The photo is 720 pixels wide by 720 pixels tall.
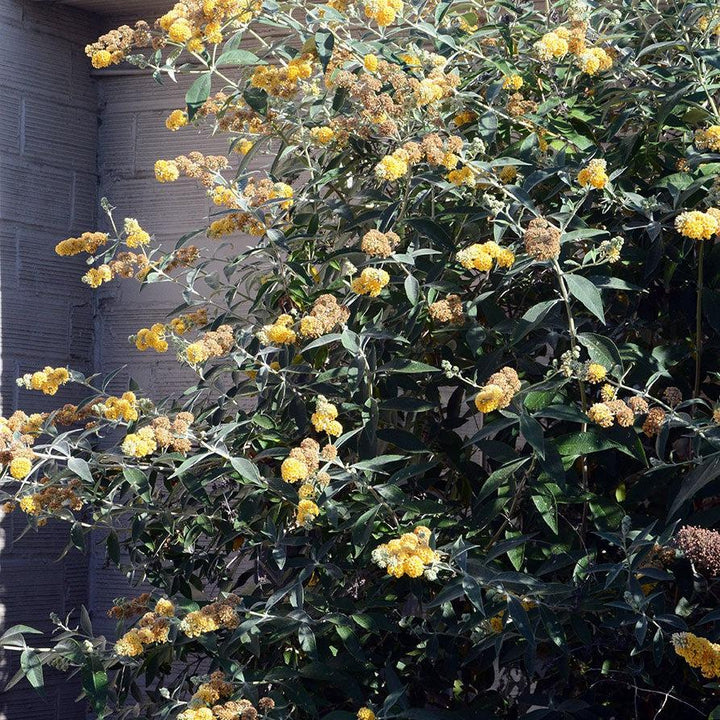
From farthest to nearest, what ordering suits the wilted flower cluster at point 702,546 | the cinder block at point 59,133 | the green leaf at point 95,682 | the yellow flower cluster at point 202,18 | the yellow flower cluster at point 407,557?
1. the cinder block at point 59,133
2. the yellow flower cluster at point 202,18
3. the green leaf at point 95,682
4. the yellow flower cluster at point 407,557
5. the wilted flower cluster at point 702,546

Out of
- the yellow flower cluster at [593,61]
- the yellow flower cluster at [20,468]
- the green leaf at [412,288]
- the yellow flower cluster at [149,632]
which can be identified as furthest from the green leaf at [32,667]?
the yellow flower cluster at [593,61]

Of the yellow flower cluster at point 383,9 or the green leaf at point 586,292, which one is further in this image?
the yellow flower cluster at point 383,9

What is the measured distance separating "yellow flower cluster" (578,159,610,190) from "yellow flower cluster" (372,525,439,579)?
603 millimetres

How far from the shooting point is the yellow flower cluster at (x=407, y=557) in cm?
142

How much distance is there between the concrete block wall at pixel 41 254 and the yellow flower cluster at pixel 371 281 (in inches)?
59.1

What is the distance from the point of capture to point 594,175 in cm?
158

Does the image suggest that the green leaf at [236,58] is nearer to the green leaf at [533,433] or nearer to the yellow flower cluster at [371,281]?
the yellow flower cluster at [371,281]

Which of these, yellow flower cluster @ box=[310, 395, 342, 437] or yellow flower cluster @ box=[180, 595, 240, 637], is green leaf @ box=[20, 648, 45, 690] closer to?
yellow flower cluster @ box=[180, 595, 240, 637]

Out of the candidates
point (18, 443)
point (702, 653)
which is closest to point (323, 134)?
point (18, 443)

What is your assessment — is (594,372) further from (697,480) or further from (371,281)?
(371,281)

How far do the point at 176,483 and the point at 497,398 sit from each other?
A: 829 millimetres

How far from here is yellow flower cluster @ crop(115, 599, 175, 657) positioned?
167 cm

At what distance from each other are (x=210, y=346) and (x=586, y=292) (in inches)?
24.4

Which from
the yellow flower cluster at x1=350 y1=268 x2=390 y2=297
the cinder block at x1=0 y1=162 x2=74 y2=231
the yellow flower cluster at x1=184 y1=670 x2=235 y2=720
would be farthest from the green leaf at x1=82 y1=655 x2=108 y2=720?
the cinder block at x1=0 y1=162 x2=74 y2=231
